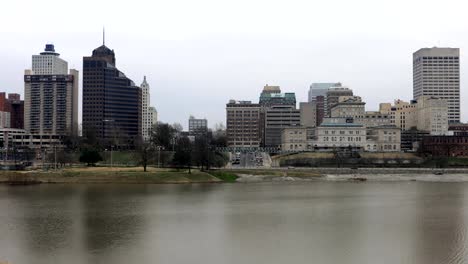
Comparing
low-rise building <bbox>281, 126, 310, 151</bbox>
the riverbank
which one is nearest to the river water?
the riverbank

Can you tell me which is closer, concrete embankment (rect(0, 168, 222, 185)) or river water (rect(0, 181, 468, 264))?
river water (rect(0, 181, 468, 264))

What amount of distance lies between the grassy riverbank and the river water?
23.0 m

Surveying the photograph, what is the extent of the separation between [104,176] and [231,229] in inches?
2152

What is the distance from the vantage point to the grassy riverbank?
91000mm

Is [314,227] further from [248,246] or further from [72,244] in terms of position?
[72,244]

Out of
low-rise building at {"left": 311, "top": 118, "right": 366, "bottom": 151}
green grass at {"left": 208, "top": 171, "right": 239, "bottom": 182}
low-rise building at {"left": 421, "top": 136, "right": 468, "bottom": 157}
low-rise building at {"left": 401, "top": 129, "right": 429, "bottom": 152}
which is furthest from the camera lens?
low-rise building at {"left": 401, "top": 129, "right": 429, "bottom": 152}

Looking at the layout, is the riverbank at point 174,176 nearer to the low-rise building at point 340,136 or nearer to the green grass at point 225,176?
the green grass at point 225,176

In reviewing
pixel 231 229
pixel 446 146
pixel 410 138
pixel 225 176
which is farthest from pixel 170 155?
pixel 410 138

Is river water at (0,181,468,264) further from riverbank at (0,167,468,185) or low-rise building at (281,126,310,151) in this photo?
low-rise building at (281,126,310,151)

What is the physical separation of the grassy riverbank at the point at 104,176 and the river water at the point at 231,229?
23.0 meters

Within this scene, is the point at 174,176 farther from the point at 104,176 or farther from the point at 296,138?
the point at 296,138

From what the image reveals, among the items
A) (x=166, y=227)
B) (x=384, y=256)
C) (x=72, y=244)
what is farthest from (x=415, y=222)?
(x=72, y=244)

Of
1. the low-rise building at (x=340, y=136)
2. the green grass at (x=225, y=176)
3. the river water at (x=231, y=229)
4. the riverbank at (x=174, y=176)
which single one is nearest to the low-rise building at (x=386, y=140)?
the low-rise building at (x=340, y=136)

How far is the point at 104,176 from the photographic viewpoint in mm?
91812
